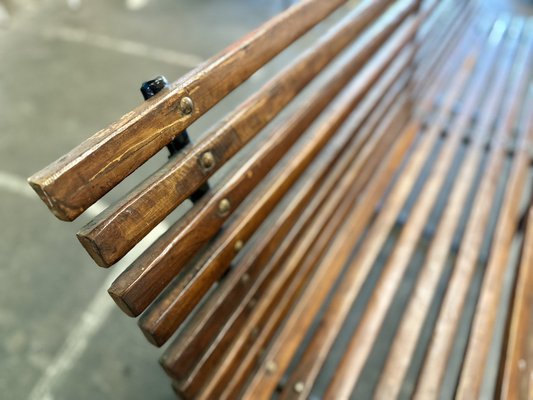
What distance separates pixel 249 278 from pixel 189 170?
0.40 m

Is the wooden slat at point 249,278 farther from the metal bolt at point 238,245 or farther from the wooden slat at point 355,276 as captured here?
the wooden slat at point 355,276

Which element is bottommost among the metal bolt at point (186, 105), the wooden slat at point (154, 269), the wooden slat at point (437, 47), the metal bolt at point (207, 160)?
the wooden slat at point (154, 269)

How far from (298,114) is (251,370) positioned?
→ 0.74 m

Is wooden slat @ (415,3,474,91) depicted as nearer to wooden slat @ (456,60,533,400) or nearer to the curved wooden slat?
wooden slat @ (456,60,533,400)

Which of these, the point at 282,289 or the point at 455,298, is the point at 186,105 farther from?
the point at 455,298

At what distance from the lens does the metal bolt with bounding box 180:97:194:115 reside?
24.5 inches

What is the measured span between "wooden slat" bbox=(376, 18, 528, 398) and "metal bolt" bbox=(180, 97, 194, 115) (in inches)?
34.8

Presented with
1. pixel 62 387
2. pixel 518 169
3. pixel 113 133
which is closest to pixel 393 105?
pixel 518 169

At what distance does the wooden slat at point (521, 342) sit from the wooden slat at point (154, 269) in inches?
37.1

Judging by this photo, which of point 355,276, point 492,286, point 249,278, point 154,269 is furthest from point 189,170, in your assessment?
point 492,286

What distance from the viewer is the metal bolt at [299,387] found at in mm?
975

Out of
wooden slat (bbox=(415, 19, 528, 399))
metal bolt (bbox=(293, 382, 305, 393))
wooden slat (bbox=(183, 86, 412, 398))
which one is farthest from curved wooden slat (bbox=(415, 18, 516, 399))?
wooden slat (bbox=(183, 86, 412, 398))

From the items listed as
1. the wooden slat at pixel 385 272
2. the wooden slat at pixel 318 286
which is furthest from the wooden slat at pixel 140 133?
the wooden slat at pixel 385 272

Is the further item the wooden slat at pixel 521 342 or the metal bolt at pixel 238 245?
the wooden slat at pixel 521 342
